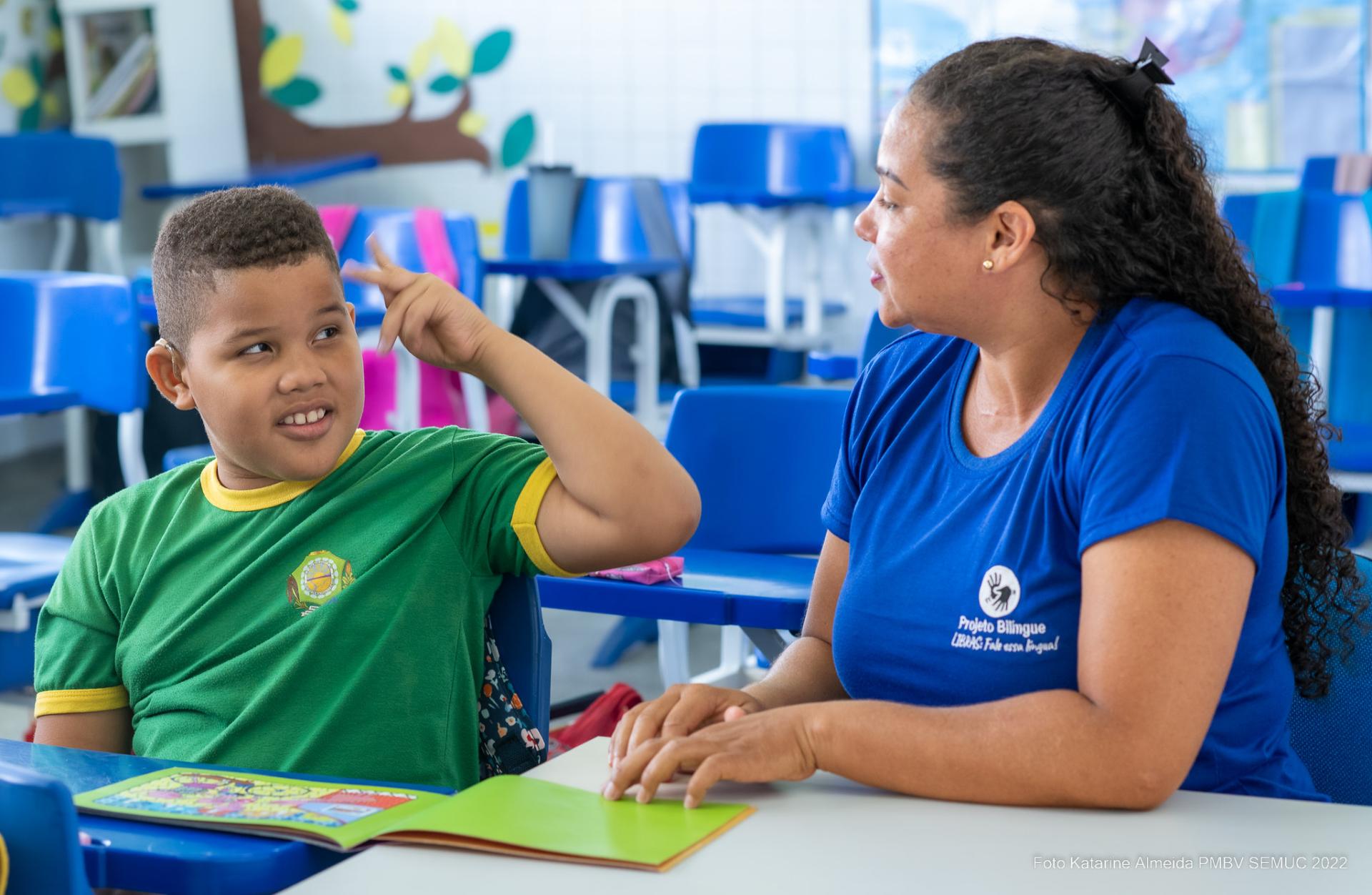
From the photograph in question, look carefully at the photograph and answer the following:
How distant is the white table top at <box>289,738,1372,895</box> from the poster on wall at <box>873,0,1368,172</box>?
5.03m

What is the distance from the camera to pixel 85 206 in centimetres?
560

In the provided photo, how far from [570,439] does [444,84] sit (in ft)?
19.3

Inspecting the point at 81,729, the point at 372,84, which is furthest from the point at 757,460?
the point at 372,84

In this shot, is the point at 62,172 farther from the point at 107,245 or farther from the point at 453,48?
the point at 453,48

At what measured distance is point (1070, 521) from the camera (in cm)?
119

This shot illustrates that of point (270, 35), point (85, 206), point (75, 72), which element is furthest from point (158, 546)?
point (270, 35)

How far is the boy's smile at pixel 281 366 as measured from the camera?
4.62 ft

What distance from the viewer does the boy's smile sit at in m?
1.41

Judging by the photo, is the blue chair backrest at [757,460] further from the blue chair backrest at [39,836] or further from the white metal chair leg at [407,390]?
the blue chair backrest at [39,836]

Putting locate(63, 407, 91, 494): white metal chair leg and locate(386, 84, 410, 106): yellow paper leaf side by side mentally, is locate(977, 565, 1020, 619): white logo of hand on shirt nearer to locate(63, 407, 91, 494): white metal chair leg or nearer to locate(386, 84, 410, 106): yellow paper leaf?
locate(63, 407, 91, 494): white metal chair leg

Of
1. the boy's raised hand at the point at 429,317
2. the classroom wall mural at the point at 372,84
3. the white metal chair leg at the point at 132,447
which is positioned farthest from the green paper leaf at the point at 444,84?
the boy's raised hand at the point at 429,317

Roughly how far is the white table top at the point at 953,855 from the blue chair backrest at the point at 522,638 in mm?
403

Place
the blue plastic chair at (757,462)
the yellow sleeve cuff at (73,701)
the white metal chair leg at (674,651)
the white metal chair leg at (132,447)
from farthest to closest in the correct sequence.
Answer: the white metal chair leg at (132,447) → the white metal chair leg at (674,651) → the blue plastic chair at (757,462) → the yellow sleeve cuff at (73,701)

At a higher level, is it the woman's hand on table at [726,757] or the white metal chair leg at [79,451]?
the woman's hand on table at [726,757]
